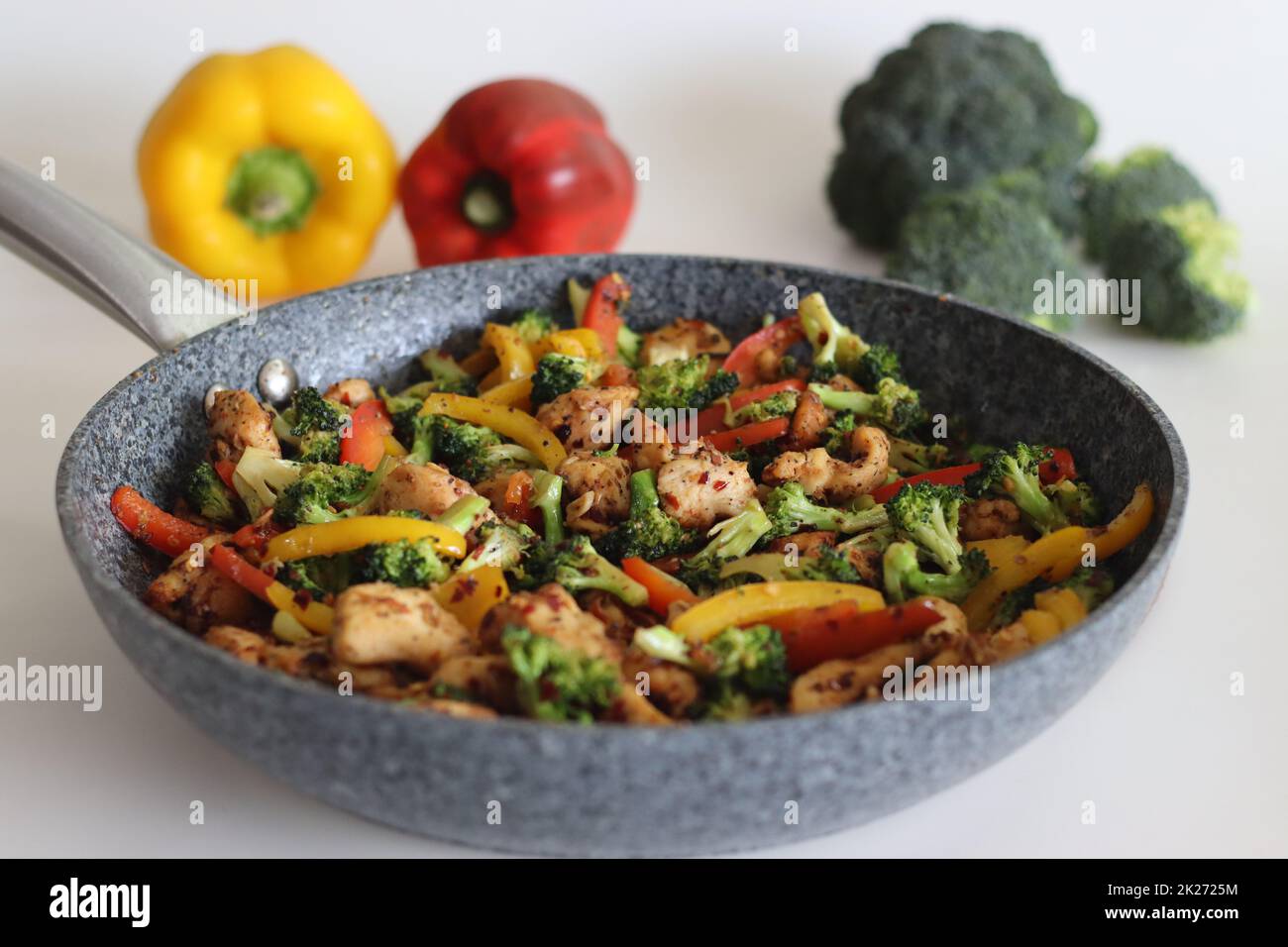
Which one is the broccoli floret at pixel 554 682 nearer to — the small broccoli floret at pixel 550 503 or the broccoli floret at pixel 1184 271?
the small broccoli floret at pixel 550 503

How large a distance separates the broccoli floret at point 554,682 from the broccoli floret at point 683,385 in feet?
3.70

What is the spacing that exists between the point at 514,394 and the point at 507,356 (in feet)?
0.54

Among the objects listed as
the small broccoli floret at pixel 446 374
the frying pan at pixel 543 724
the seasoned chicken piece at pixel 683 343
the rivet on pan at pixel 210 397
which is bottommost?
the frying pan at pixel 543 724

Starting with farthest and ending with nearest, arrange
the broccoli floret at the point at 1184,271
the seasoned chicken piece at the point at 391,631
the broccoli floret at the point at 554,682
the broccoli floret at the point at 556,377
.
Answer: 1. the broccoli floret at the point at 1184,271
2. the broccoli floret at the point at 556,377
3. the seasoned chicken piece at the point at 391,631
4. the broccoli floret at the point at 554,682

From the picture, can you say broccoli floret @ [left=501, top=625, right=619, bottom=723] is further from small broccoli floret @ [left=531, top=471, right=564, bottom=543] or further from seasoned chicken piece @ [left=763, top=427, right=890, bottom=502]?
seasoned chicken piece @ [left=763, top=427, right=890, bottom=502]

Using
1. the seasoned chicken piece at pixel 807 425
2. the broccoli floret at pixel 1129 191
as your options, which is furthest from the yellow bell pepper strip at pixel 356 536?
the broccoli floret at pixel 1129 191

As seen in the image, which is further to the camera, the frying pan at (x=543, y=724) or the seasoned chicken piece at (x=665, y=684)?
the seasoned chicken piece at (x=665, y=684)

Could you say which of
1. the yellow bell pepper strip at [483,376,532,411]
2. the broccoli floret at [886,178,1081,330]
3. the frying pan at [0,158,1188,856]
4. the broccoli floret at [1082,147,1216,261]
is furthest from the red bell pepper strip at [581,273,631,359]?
the broccoli floret at [1082,147,1216,261]

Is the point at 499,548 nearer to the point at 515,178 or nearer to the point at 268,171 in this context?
the point at 515,178

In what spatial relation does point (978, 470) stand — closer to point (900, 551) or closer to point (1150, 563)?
point (900, 551)

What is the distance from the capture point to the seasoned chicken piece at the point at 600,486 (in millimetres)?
2633

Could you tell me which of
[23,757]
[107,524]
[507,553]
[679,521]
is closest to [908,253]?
[679,521]

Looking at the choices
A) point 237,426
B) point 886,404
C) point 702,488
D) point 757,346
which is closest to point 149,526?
point 237,426

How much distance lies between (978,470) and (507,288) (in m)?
1.28
